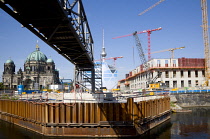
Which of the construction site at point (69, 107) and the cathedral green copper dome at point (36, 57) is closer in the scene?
the construction site at point (69, 107)

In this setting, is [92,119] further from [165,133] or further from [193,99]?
[193,99]

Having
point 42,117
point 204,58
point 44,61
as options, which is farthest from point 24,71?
point 42,117

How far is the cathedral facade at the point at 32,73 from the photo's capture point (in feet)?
580

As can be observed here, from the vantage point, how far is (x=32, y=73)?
597 feet

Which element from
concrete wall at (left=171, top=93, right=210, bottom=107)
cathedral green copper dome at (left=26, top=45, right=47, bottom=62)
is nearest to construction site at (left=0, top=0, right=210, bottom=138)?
concrete wall at (left=171, top=93, right=210, bottom=107)

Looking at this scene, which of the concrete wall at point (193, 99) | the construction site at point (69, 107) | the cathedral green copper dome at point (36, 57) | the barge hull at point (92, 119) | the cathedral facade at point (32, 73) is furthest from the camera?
the cathedral green copper dome at point (36, 57)

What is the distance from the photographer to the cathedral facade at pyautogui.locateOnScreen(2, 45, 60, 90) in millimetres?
176738

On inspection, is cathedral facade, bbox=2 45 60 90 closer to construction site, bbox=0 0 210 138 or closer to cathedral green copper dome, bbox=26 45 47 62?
cathedral green copper dome, bbox=26 45 47 62

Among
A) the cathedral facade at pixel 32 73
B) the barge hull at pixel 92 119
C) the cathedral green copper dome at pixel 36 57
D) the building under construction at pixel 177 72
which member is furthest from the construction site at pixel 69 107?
the cathedral green copper dome at pixel 36 57

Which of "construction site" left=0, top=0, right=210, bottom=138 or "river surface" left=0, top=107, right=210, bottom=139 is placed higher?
"construction site" left=0, top=0, right=210, bottom=138

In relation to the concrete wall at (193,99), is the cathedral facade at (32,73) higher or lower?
higher

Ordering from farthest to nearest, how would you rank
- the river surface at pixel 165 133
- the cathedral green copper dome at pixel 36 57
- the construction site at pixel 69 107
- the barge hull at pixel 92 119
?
the cathedral green copper dome at pixel 36 57 < the river surface at pixel 165 133 < the barge hull at pixel 92 119 < the construction site at pixel 69 107

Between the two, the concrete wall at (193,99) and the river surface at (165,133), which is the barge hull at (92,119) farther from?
the concrete wall at (193,99)

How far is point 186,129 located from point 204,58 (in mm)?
71663
